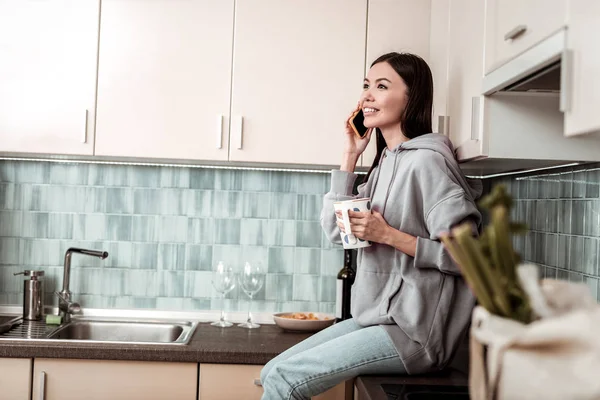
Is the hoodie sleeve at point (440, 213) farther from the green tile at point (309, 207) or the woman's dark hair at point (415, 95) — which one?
the green tile at point (309, 207)

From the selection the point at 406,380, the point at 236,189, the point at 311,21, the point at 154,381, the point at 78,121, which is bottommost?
the point at 154,381

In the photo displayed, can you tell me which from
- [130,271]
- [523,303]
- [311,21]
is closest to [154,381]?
[130,271]

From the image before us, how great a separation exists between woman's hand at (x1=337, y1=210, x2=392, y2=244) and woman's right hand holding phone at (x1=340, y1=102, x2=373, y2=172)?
18.0 inches

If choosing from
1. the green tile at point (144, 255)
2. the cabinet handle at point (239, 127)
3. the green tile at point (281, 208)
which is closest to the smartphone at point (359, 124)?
the cabinet handle at point (239, 127)

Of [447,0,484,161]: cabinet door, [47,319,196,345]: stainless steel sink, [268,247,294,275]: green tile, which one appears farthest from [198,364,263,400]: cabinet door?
[447,0,484,161]: cabinet door

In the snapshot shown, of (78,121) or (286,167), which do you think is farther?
(286,167)

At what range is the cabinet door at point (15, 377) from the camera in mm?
2248

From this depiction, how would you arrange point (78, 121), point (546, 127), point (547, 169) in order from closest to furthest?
point (546, 127) → point (547, 169) → point (78, 121)

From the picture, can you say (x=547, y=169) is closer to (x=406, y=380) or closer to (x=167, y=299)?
(x=406, y=380)

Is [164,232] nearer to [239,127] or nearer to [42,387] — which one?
[239,127]

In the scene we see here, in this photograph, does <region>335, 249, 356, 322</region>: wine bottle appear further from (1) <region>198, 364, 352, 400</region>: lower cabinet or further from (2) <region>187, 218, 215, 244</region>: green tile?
(2) <region>187, 218, 215, 244</region>: green tile

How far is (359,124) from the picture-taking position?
2.37m

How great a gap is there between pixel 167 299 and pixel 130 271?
0.64 feet

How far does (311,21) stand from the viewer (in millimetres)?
2527
